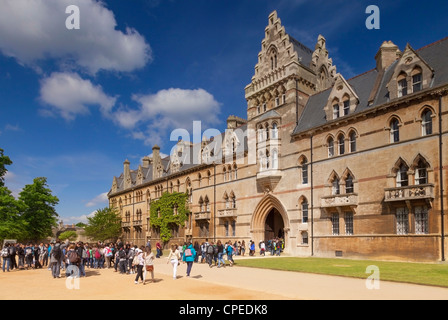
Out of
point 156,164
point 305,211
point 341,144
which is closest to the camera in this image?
point 341,144

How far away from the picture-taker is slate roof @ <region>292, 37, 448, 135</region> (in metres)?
25.7

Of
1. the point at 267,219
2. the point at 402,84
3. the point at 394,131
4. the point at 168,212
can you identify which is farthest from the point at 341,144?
the point at 168,212

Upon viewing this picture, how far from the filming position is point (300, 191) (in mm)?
33812

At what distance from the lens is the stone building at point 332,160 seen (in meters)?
24.9

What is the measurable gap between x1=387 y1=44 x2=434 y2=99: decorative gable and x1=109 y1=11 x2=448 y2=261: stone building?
7 cm

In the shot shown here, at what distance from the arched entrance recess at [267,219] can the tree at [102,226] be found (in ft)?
115

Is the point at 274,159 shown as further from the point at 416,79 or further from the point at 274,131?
the point at 416,79

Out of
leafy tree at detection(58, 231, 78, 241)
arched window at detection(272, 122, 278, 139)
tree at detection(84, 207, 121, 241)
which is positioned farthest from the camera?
leafy tree at detection(58, 231, 78, 241)

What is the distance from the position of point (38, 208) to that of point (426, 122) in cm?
4876

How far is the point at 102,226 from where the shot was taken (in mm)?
64812

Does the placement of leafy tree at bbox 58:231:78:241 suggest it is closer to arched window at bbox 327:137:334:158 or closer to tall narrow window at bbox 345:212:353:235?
arched window at bbox 327:137:334:158

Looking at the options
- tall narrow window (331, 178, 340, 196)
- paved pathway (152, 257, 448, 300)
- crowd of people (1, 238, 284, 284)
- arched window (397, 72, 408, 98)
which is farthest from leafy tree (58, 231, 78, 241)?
arched window (397, 72, 408, 98)

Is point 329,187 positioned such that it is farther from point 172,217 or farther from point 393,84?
point 172,217

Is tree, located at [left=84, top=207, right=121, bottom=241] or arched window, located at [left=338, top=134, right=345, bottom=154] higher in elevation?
arched window, located at [left=338, top=134, right=345, bottom=154]
